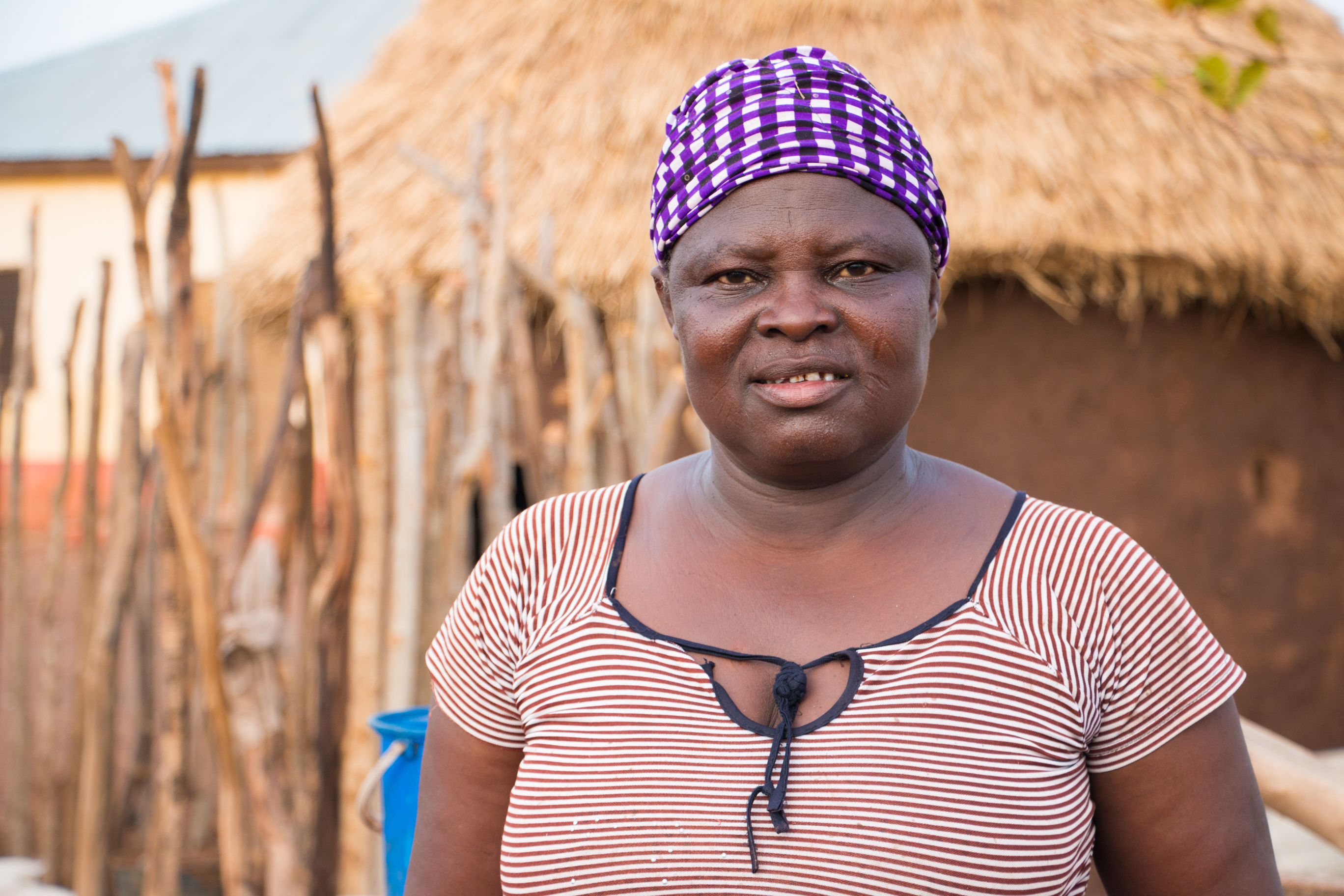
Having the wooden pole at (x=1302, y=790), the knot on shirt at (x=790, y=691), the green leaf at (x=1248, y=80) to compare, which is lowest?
the wooden pole at (x=1302, y=790)

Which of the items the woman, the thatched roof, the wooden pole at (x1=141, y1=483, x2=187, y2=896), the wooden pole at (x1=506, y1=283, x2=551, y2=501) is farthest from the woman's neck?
the thatched roof

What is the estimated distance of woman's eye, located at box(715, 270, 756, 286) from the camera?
1.24 m

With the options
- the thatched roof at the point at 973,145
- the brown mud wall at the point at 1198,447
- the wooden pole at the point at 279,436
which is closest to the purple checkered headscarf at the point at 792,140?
the wooden pole at the point at 279,436

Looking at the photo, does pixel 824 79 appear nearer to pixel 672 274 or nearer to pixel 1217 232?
pixel 672 274

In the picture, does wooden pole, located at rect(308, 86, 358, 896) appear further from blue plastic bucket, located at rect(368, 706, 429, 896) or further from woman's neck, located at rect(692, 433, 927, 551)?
woman's neck, located at rect(692, 433, 927, 551)

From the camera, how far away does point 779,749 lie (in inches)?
46.1

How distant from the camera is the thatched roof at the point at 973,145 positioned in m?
4.74

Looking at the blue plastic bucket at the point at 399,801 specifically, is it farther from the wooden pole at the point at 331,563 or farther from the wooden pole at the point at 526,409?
the wooden pole at the point at 526,409

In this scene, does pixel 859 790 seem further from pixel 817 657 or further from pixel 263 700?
pixel 263 700

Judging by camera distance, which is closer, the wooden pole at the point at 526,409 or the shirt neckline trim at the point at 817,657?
the shirt neckline trim at the point at 817,657

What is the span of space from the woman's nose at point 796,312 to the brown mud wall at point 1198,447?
375 centimetres

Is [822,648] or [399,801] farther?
[399,801]

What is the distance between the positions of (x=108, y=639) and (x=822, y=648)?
10.2ft

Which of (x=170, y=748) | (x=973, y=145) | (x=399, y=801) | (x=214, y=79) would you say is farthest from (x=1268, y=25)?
(x=214, y=79)
